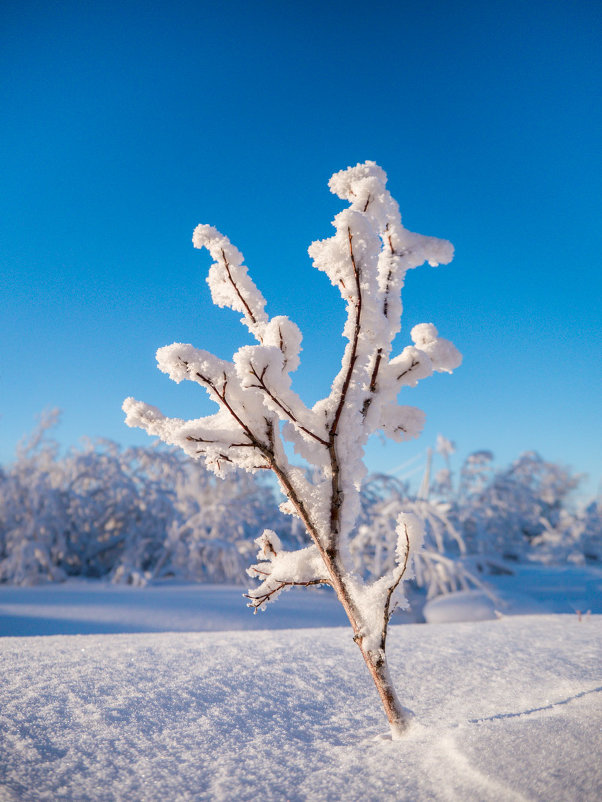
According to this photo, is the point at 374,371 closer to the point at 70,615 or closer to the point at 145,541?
the point at 70,615

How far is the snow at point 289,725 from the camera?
3.59ft

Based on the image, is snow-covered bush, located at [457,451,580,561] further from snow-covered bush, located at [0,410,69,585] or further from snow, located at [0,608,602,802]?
snow, located at [0,608,602,802]

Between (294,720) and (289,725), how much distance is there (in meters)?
0.05

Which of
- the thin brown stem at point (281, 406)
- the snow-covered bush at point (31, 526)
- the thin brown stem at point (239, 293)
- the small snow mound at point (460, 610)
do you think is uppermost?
the thin brown stem at point (239, 293)

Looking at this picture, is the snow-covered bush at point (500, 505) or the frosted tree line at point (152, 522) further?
the snow-covered bush at point (500, 505)

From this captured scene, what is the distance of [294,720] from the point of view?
5.13ft

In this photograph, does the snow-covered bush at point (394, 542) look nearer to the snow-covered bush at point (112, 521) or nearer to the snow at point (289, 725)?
the snow-covered bush at point (112, 521)

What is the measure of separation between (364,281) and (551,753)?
1279 millimetres

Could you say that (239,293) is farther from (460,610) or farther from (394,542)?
(394,542)

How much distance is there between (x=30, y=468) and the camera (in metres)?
9.22

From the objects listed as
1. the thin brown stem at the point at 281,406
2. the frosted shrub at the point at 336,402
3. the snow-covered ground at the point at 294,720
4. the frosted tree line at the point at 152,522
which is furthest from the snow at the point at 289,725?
the frosted tree line at the point at 152,522

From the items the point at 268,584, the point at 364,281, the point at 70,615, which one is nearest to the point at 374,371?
the point at 364,281

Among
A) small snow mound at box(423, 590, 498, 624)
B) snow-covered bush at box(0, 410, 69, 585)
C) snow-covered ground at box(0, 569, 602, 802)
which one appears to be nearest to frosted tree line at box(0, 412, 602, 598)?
snow-covered bush at box(0, 410, 69, 585)

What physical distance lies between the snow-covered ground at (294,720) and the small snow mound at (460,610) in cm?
332
